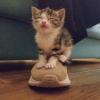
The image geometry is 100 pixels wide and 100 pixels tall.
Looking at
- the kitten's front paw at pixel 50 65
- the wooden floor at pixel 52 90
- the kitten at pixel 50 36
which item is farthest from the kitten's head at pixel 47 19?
the wooden floor at pixel 52 90

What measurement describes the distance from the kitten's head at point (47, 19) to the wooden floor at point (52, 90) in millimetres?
238

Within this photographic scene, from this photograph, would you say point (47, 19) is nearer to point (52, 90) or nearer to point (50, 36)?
point (50, 36)

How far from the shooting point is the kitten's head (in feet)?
3.76

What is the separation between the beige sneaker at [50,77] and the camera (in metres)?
1.12

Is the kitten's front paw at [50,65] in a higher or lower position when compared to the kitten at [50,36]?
lower

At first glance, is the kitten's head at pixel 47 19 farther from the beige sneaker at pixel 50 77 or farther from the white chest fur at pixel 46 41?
the beige sneaker at pixel 50 77

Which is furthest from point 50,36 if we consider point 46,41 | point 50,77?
point 50,77

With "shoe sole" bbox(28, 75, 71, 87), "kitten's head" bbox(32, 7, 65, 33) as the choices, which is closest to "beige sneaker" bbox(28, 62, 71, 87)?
"shoe sole" bbox(28, 75, 71, 87)

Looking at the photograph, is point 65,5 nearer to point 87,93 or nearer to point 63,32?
point 63,32

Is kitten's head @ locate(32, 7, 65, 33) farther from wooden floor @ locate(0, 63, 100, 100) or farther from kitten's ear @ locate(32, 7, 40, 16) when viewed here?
wooden floor @ locate(0, 63, 100, 100)

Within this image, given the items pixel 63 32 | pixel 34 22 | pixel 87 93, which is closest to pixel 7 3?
pixel 34 22

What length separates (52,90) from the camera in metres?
1.17

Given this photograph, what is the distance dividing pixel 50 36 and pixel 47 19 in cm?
7

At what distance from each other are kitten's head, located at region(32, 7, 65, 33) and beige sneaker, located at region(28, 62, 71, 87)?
148mm
